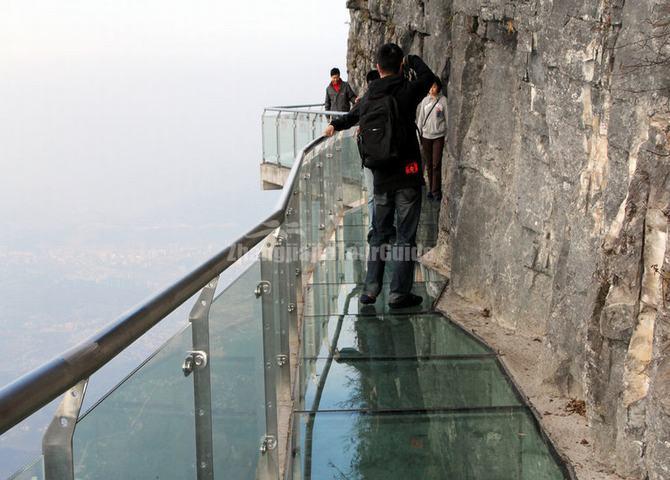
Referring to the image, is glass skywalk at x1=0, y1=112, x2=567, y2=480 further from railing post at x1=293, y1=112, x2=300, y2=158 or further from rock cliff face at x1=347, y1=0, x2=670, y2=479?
railing post at x1=293, y1=112, x2=300, y2=158

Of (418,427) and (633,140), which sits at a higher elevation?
→ (633,140)

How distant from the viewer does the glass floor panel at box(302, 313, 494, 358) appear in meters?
6.88

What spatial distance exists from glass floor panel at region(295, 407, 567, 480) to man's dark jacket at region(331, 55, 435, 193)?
7.79ft

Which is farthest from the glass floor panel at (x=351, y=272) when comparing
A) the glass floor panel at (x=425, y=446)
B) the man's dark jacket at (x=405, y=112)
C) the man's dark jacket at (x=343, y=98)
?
the man's dark jacket at (x=343, y=98)

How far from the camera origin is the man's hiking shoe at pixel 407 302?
8016mm

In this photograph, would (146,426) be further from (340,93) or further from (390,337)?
(340,93)

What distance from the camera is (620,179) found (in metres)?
5.09

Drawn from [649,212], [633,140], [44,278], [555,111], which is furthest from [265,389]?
[44,278]

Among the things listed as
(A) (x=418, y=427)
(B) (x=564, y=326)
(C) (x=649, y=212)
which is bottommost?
(A) (x=418, y=427)

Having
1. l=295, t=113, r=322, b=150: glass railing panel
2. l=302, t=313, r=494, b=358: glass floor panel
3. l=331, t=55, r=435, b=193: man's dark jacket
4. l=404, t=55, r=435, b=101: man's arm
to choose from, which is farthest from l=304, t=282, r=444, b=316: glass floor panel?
l=295, t=113, r=322, b=150: glass railing panel

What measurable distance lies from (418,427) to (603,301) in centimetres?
123

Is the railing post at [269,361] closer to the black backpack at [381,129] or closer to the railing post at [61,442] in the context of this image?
the railing post at [61,442]

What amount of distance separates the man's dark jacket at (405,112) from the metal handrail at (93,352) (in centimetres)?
420

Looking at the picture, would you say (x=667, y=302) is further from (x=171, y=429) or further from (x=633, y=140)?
(x=171, y=429)
